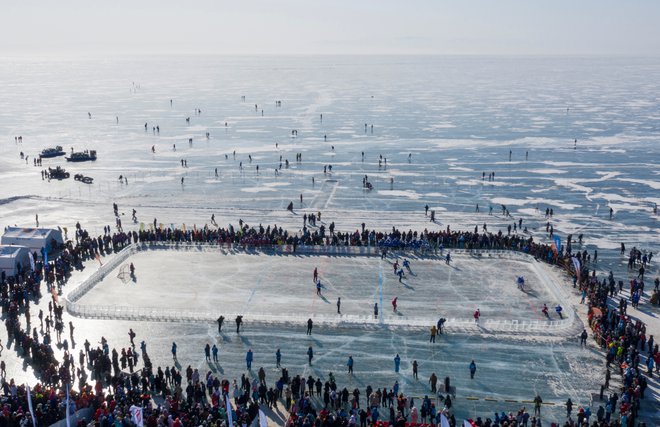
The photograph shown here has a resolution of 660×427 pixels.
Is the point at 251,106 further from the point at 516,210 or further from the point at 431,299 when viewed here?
the point at 431,299

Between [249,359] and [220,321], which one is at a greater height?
[220,321]

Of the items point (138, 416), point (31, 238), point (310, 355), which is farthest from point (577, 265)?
point (31, 238)

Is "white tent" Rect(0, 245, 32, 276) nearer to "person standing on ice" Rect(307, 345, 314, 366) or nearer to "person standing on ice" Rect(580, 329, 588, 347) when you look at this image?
"person standing on ice" Rect(307, 345, 314, 366)

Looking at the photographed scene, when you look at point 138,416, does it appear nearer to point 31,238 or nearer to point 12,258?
point 12,258

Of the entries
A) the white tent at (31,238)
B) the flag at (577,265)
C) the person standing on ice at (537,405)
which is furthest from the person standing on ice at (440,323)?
the white tent at (31,238)

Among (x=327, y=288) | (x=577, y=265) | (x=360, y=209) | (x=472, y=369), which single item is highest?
(x=577, y=265)

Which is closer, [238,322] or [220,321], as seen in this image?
[220,321]
